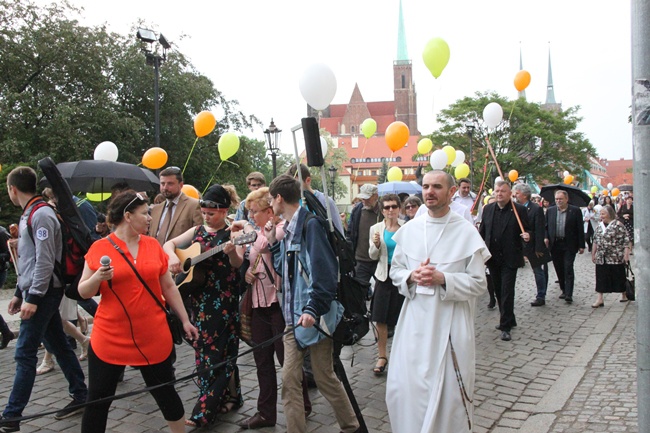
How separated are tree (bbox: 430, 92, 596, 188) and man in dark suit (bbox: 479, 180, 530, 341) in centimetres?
4147

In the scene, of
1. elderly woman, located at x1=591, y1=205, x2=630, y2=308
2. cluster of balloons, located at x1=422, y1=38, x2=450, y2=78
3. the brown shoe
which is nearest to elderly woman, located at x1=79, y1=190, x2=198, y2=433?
the brown shoe

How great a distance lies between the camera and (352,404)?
13.6 ft

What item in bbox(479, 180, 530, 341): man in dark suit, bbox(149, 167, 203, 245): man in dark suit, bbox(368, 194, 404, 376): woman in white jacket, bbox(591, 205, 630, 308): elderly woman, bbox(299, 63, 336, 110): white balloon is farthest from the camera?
bbox(591, 205, 630, 308): elderly woman

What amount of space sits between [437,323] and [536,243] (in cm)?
652

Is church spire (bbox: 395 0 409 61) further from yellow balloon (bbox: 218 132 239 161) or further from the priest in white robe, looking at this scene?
the priest in white robe

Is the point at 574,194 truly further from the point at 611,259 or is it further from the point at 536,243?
the point at 536,243

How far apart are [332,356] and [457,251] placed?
1171 mm

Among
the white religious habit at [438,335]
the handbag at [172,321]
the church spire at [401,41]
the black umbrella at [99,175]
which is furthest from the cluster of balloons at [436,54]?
the church spire at [401,41]

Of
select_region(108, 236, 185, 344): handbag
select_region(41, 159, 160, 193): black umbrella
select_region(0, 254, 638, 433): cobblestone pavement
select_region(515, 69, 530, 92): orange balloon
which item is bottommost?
select_region(0, 254, 638, 433): cobblestone pavement

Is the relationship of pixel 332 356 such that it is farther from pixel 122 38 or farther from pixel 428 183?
pixel 122 38

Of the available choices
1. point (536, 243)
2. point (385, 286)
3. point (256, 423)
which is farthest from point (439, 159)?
point (256, 423)

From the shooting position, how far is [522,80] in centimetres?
1083

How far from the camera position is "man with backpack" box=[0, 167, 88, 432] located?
4535 millimetres

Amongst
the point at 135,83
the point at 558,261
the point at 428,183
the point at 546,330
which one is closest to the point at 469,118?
the point at 135,83
